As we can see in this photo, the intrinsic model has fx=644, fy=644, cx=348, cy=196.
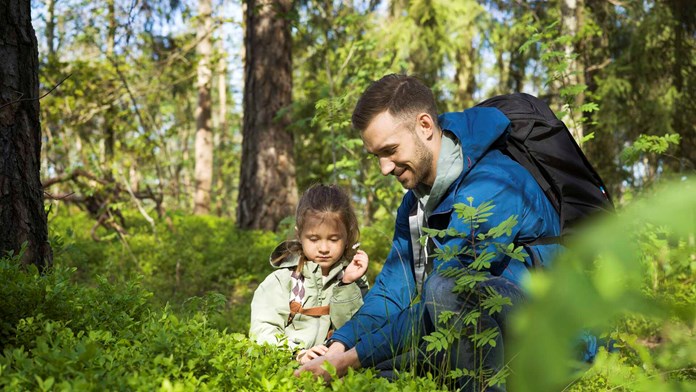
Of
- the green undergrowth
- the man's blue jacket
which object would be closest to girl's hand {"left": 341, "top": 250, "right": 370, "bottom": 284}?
the man's blue jacket

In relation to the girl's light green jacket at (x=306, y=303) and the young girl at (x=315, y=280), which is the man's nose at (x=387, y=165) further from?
the girl's light green jacket at (x=306, y=303)

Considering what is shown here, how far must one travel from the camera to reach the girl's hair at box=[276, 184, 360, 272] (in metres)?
3.95

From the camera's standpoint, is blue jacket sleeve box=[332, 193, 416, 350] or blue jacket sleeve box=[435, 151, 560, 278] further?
blue jacket sleeve box=[332, 193, 416, 350]

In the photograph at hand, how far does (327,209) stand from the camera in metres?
3.94

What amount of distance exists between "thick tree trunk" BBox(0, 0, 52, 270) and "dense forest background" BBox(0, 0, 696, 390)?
0.02 metres

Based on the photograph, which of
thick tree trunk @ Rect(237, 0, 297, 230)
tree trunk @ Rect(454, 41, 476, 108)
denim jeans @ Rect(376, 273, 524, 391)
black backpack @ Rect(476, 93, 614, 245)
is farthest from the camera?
tree trunk @ Rect(454, 41, 476, 108)

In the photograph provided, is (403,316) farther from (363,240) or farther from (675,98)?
(675,98)

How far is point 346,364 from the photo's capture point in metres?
3.13

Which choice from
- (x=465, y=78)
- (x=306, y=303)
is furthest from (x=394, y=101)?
(x=465, y=78)

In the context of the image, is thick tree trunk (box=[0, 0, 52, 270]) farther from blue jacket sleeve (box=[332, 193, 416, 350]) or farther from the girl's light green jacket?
blue jacket sleeve (box=[332, 193, 416, 350])

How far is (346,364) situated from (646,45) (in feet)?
31.5

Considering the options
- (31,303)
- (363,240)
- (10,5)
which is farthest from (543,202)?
(363,240)

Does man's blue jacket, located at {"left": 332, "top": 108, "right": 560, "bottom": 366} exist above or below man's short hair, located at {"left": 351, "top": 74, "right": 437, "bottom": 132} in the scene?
below

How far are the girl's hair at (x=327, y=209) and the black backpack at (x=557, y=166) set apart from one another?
3.51 ft
